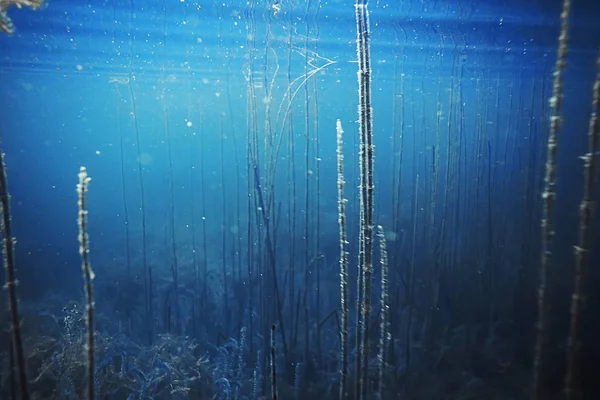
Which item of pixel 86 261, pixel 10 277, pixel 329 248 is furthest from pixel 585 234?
pixel 329 248

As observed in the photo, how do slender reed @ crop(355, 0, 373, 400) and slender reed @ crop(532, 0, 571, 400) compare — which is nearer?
slender reed @ crop(532, 0, 571, 400)

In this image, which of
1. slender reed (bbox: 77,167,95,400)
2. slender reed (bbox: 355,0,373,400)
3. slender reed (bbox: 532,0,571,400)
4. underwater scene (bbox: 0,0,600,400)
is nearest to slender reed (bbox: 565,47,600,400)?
underwater scene (bbox: 0,0,600,400)

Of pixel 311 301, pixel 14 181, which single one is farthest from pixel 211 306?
pixel 14 181

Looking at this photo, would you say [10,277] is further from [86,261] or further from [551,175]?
[551,175]

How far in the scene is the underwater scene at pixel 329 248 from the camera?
107 inches

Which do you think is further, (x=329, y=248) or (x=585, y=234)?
(x=329, y=248)

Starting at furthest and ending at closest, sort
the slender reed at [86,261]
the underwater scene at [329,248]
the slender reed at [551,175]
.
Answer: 1. the underwater scene at [329,248]
2. the slender reed at [551,175]
3. the slender reed at [86,261]

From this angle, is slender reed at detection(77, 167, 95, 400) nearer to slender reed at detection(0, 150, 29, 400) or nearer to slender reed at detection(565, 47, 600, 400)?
slender reed at detection(0, 150, 29, 400)

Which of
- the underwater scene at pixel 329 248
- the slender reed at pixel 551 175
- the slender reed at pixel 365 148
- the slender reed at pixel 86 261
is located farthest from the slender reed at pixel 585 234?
the slender reed at pixel 86 261

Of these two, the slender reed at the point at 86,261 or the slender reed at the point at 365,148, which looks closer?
the slender reed at the point at 86,261

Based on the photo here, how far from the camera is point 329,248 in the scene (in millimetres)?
14180

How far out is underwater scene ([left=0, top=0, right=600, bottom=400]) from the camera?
2.73 m

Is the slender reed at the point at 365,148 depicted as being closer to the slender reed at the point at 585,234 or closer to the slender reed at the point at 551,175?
the slender reed at the point at 551,175

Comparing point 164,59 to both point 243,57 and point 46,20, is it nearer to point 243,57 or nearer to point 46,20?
point 243,57
